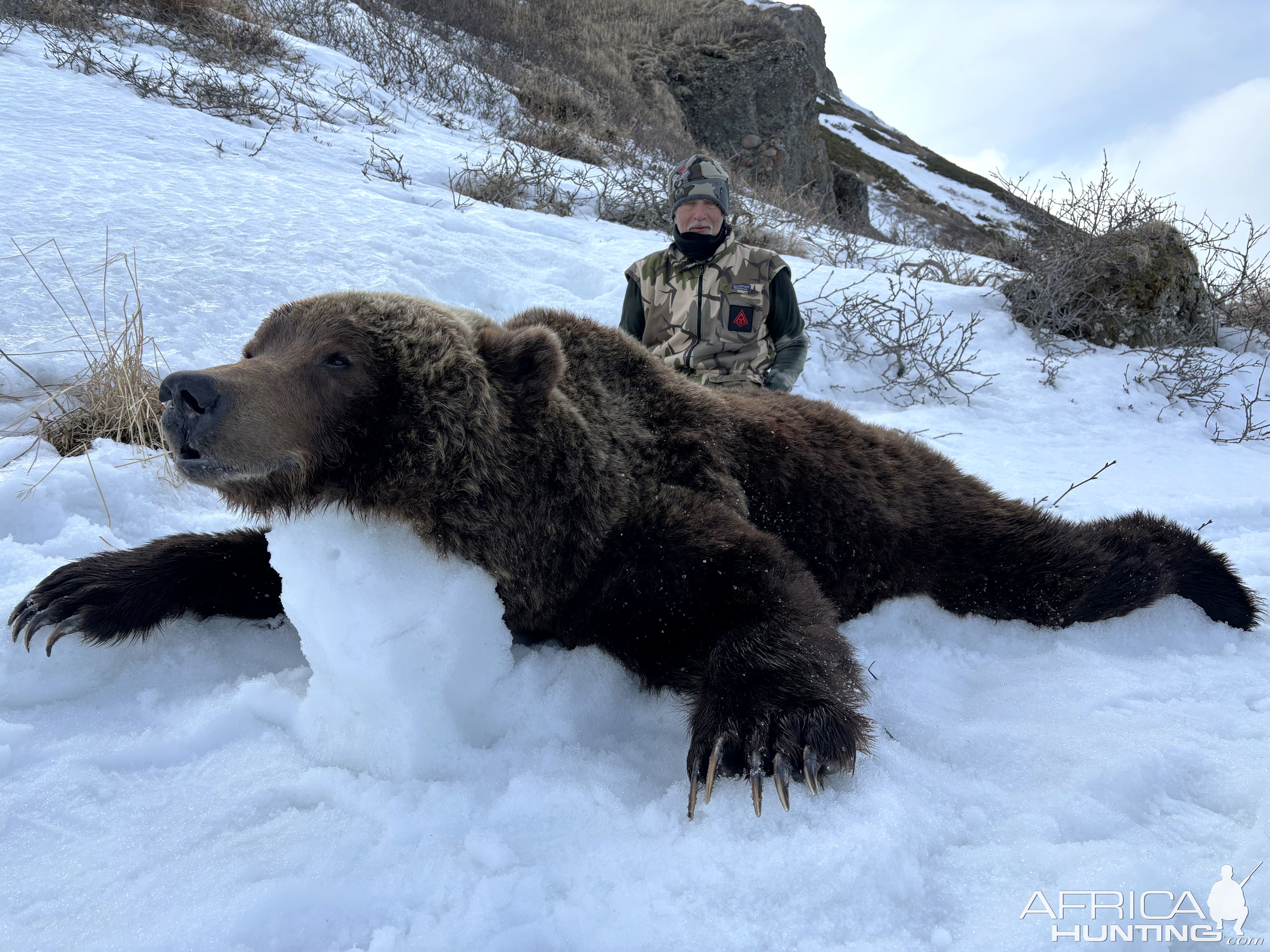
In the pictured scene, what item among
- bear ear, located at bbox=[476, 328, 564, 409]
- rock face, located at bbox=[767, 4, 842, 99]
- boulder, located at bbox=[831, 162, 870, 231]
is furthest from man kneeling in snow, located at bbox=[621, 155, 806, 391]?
rock face, located at bbox=[767, 4, 842, 99]

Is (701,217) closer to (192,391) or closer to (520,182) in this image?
(192,391)

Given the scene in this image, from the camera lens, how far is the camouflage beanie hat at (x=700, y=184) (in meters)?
4.33

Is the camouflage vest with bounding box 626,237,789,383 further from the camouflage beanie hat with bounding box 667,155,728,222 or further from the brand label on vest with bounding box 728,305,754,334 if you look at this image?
the camouflage beanie hat with bounding box 667,155,728,222

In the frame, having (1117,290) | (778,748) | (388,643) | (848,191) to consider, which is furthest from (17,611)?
(848,191)

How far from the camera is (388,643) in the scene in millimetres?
1750

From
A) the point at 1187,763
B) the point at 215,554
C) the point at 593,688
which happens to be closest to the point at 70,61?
the point at 215,554

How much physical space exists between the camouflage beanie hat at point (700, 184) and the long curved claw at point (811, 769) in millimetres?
3566

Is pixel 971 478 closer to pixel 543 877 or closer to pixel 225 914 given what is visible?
pixel 543 877

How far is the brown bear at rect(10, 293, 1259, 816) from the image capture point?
5.53 ft

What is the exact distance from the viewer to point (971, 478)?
9.53 ft

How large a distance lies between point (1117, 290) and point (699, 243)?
5.02 m

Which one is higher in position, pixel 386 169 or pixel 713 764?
pixel 386 169

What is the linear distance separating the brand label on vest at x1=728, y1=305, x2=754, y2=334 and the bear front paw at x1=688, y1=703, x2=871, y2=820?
3.15 metres

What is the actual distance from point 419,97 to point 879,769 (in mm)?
10539
